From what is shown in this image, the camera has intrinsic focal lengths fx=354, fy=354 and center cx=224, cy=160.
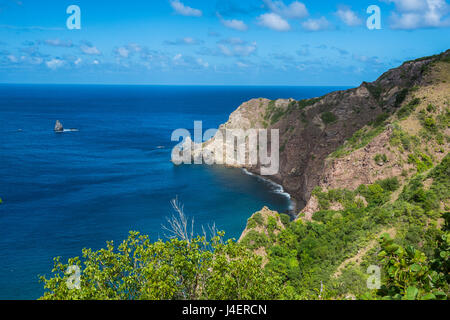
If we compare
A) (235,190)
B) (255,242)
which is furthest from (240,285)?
(235,190)

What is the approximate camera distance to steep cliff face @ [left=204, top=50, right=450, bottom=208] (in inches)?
3000

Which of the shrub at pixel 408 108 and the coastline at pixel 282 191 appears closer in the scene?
the shrub at pixel 408 108

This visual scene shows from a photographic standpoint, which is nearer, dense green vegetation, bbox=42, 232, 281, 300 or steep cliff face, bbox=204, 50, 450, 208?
dense green vegetation, bbox=42, 232, 281, 300

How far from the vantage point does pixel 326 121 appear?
291 ft

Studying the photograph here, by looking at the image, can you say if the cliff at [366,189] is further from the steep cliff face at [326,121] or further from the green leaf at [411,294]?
the green leaf at [411,294]

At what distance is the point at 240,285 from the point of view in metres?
16.5

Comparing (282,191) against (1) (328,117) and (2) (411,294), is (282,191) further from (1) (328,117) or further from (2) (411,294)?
(2) (411,294)

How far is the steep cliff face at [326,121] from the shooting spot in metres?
76.2

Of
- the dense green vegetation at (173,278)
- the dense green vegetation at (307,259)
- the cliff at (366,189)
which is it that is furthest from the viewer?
the cliff at (366,189)

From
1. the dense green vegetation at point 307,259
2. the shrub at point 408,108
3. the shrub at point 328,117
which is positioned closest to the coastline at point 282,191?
the dense green vegetation at point 307,259

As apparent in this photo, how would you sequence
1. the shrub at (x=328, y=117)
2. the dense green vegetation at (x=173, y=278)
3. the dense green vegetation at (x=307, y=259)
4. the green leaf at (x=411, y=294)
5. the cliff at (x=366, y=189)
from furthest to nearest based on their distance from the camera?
the shrub at (x=328, y=117), the cliff at (x=366, y=189), the dense green vegetation at (x=173, y=278), the dense green vegetation at (x=307, y=259), the green leaf at (x=411, y=294)

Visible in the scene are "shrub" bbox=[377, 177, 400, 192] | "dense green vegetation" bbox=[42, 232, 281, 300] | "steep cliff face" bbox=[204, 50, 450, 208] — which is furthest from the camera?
"steep cliff face" bbox=[204, 50, 450, 208]

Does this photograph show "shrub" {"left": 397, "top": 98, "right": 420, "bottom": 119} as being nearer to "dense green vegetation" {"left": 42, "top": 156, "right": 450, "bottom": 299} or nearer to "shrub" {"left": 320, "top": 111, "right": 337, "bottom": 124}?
"dense green vegetation" {"left": 42, "top": 156, "right": 450, "bottom": 299}

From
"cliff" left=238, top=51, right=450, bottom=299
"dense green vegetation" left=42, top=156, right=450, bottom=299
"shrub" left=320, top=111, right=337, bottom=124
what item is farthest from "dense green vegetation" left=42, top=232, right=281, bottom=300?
"shrub" left=320, top=111, right=337, bottom=124
